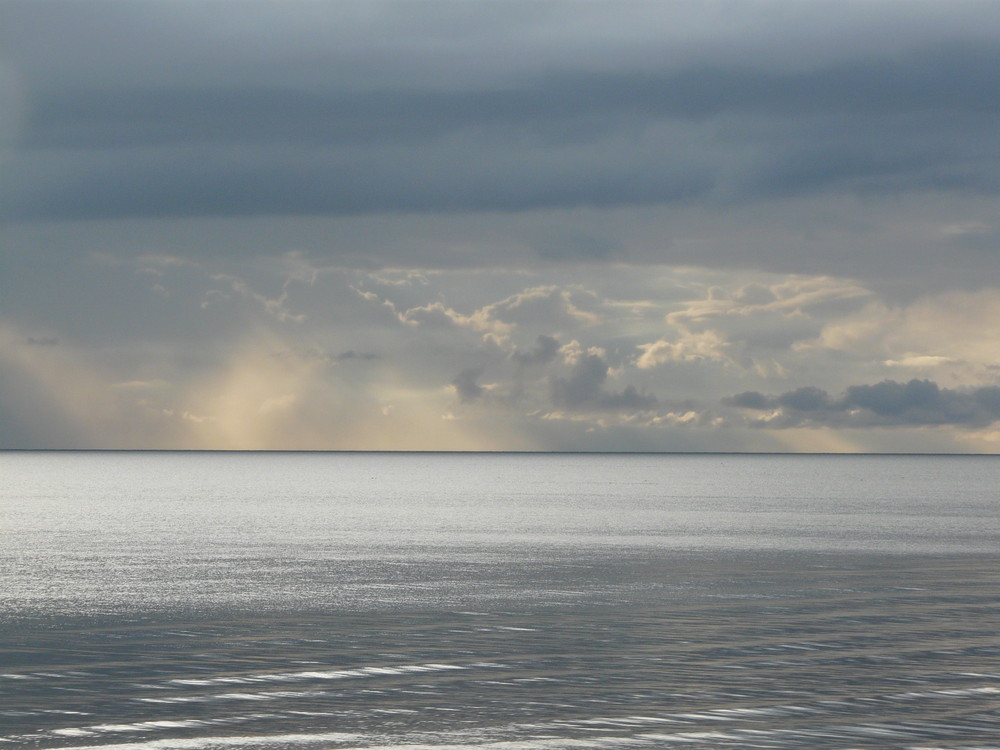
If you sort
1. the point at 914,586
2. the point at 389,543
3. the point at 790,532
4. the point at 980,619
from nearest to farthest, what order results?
the point at 980,619 < the point at 914,586 < the point at 389,543 < the point at 790,532

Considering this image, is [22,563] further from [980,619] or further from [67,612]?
[980,619]

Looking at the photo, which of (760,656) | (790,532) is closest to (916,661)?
(760,656)

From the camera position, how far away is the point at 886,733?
25250 millimetres

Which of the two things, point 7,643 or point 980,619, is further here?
point 980,619

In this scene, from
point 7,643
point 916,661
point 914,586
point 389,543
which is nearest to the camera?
Result: point 916,661

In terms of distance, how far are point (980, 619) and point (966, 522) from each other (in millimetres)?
78035

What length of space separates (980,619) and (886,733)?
777 inches

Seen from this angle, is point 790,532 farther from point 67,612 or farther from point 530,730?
point 530,730

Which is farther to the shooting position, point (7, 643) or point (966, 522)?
point (966, 522)

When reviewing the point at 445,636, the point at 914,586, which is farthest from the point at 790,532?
the point at 445,636

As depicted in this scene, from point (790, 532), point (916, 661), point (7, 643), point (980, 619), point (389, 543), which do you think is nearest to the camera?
point (916, 661)

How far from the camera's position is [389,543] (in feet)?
275

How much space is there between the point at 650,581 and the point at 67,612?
2553 centimetres

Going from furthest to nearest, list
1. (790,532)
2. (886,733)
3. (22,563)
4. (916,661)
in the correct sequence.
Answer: (790,532) → (22,563) → (916,661) → (886,733)
